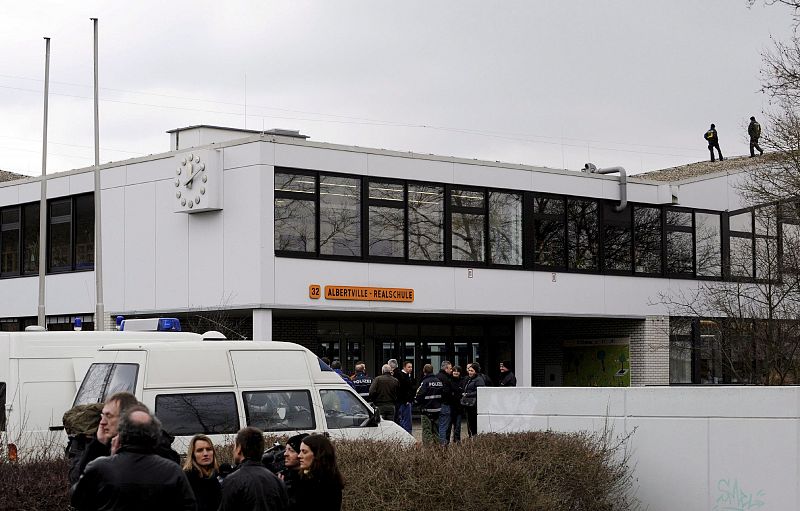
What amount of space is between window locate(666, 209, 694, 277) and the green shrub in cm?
2623

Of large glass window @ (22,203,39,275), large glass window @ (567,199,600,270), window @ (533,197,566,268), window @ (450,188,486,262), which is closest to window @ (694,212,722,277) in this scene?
large glass window @ (567,199,600,270)

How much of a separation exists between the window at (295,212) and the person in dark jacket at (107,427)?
21254 mm

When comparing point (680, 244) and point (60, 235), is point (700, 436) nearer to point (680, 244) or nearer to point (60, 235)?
point (680, 244)

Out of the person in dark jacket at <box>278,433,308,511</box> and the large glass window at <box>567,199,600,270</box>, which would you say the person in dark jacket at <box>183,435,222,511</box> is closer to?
the person in dark jacket at <box>278,433,308,511</box>

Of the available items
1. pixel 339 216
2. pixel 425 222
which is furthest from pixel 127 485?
pixel 425 222

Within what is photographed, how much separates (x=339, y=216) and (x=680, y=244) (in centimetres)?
1279

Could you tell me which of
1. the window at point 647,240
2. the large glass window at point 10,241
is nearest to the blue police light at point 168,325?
the large glass window at point 10,241

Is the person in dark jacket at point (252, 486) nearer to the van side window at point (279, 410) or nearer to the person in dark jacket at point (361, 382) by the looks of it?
the van side window at point (279, 410)

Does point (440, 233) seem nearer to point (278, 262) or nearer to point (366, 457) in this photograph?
point (278, 262)

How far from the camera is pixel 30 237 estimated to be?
38.1 meters

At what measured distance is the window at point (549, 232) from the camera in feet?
120

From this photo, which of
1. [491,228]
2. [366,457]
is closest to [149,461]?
[366,457]

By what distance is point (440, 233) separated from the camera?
112ft

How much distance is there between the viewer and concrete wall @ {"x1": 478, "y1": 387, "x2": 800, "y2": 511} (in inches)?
559
